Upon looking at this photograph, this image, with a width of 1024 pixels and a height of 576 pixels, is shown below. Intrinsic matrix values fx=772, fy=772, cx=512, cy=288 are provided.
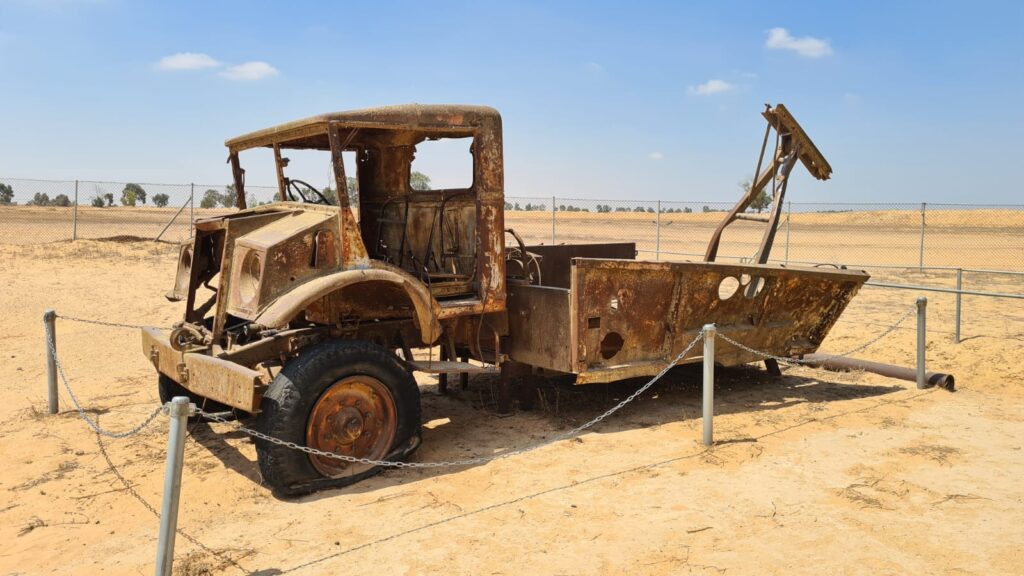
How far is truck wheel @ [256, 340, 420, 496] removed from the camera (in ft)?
15.4

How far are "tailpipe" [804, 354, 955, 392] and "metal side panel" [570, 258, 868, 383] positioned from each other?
20.3 inches

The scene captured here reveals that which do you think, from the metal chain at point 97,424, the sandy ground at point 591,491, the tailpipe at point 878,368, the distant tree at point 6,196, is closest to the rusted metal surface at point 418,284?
the metal chain at point 97,424

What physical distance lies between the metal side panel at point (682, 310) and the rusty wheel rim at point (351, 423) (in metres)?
1.55

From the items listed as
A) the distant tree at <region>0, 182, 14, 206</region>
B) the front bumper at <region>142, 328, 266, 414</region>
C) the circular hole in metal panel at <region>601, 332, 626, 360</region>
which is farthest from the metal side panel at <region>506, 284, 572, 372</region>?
the distant tree at <region>0, 182, 14, 206</region>

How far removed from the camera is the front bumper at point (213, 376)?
4.54 m

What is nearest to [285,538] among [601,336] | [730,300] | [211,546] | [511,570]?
[211,546]

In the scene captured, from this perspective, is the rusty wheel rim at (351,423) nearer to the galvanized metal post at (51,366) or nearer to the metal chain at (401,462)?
the metal chain at (401,462)

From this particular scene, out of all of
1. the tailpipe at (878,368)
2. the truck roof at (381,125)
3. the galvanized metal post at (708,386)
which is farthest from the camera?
the tailpipe at (878,368)

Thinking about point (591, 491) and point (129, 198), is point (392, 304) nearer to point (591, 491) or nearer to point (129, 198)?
point (591, 491)

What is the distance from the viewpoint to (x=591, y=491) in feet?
15.7

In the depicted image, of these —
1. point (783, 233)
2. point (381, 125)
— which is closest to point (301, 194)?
point (381, 125)

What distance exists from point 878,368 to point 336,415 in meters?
5.70

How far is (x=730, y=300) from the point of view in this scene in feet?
22.0

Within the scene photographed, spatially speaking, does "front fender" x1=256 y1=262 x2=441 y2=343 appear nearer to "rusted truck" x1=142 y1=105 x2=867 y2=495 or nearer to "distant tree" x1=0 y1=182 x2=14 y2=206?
"rusted truck" x1=142 y1=105 x2=867 y2=495
